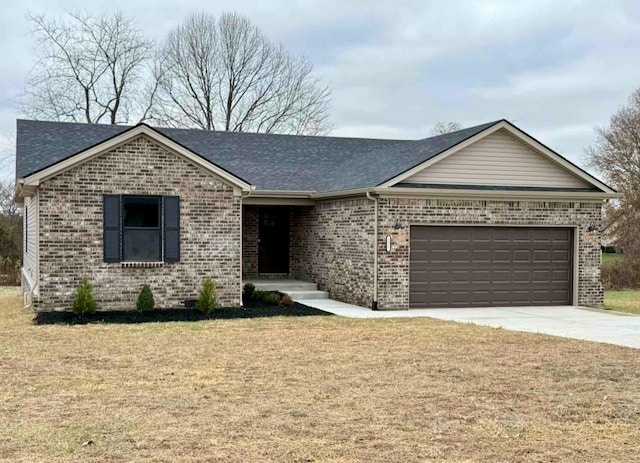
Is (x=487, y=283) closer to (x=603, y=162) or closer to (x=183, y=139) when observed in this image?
(x=183, y=139)

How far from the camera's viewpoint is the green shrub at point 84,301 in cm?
1485

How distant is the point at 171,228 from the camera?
1612 cm

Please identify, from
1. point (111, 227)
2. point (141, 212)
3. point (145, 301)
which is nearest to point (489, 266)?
point (145, 301)

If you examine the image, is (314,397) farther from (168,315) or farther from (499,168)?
(499,168)

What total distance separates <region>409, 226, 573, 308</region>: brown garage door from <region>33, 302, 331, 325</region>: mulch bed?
115 inches

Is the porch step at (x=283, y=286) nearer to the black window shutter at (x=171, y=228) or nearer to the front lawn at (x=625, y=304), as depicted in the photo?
the black window shutter at (x=171, y=228)

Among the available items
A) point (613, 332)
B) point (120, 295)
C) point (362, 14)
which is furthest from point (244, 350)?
point (362, 14)

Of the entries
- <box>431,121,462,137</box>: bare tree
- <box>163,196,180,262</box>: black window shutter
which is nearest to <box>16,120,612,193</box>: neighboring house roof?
<box>163,196,180,262</box>: black window shutter

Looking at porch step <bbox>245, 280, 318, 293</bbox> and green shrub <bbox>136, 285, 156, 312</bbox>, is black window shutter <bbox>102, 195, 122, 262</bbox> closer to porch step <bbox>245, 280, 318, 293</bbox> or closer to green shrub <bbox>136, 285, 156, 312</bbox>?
green shrub <bbox>136, 285, 156, 312</bbox>

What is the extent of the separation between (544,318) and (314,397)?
9.03 m

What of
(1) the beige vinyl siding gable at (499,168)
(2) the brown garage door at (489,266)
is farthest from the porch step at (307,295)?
(1) the beige vinyl siding gable at (499,168)

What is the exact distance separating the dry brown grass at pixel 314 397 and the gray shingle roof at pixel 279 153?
6.06m

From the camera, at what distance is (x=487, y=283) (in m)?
17.8

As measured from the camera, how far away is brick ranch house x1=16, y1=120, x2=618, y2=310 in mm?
15539
